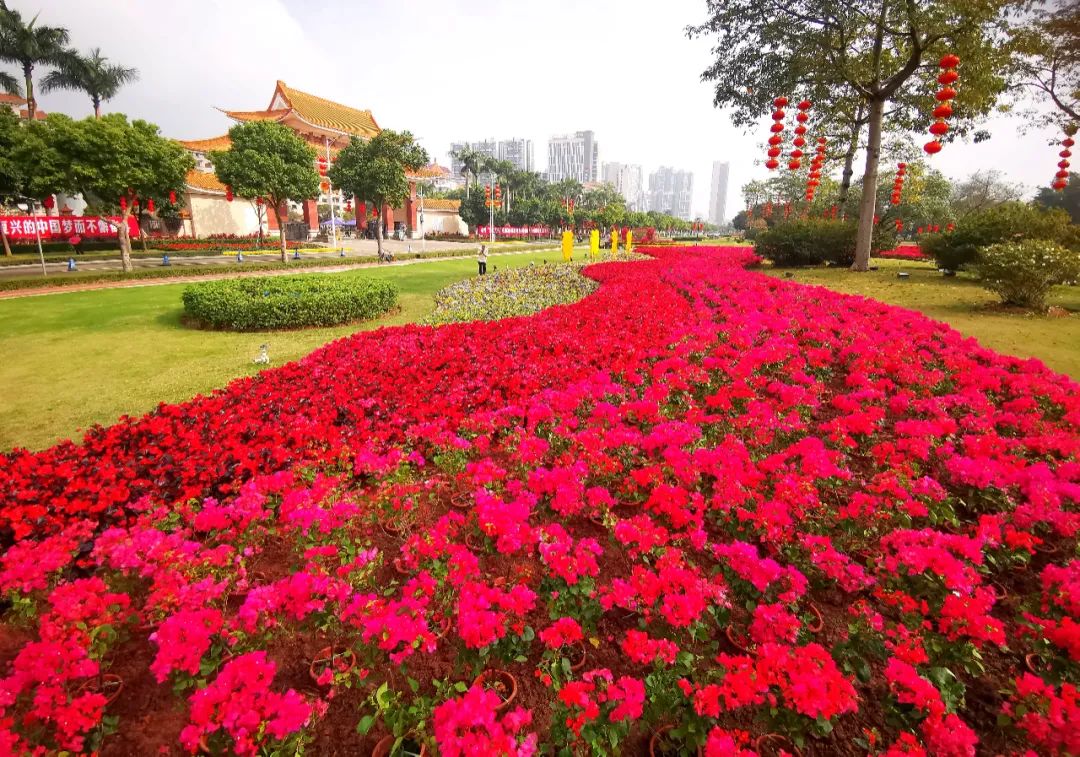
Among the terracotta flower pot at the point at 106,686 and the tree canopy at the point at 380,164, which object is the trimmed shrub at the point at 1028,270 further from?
the tree canopy at the point at 380,164

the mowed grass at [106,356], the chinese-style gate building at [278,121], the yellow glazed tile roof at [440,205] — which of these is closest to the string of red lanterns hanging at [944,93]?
the mowed grass at [106,356]

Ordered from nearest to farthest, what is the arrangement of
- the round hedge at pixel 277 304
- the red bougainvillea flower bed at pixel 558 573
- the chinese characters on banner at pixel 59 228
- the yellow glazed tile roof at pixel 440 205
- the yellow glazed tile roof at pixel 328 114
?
the red bougainvillea flower bed at pixel 558 573 < the round hedge at pixel 277 304 < the chinese characters on banner at pixel 59 228 < the yellow glazed tile roof at pixel 328 114 < the yellow glazed tile roof at pixel 440 205

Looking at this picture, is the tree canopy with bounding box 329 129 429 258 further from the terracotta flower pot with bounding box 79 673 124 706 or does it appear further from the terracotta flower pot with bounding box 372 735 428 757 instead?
the terracotta flower pot with bounding box 372 735 428 757

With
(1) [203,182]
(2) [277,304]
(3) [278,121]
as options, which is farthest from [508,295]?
(1) [203,182]

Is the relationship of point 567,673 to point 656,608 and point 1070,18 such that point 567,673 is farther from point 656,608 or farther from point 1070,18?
point 1070,18

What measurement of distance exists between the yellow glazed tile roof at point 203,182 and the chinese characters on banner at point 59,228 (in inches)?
184

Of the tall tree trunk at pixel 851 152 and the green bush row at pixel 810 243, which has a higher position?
the tall tree trunk at pixel 851 152

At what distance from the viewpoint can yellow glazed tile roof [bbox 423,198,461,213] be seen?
175ft

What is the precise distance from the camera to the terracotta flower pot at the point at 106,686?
6.42ft

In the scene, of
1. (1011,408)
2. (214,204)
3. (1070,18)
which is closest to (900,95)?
(1070,18)

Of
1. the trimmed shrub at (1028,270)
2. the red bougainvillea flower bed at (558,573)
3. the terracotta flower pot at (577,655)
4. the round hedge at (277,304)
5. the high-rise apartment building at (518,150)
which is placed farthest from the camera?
the high-rise apartment building at (518,150)

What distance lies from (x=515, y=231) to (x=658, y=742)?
2569 inches

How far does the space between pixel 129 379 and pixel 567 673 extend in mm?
7514

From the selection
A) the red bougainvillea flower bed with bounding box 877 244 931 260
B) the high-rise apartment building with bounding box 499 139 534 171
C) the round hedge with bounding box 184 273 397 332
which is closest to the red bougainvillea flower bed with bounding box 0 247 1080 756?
the round hedge with bounding box 184 273 397 332
